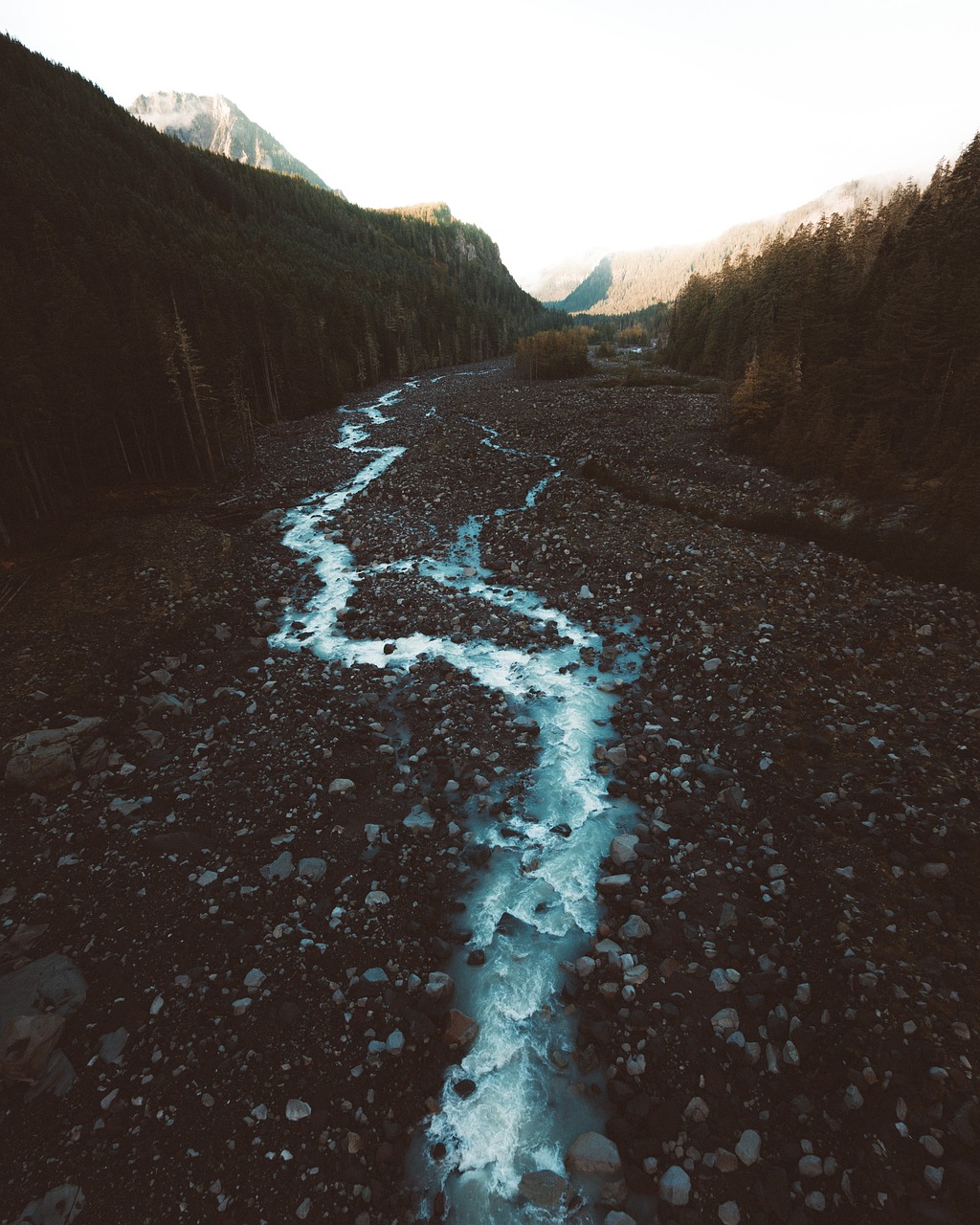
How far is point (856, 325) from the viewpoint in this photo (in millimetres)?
42719

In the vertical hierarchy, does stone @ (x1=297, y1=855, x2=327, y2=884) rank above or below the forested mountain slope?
below

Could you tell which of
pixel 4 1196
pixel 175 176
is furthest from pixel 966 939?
pixel 175 176

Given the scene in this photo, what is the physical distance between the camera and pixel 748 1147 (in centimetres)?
671

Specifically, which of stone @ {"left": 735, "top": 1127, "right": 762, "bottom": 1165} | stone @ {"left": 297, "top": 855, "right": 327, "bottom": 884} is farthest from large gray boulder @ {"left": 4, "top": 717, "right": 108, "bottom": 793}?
stone @ {"left": 735, "top": 1127, "right": 762, "bottom": 1165}

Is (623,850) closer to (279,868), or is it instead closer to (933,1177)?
(933,1177)

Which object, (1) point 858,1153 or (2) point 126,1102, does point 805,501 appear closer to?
(1) point 858,1153

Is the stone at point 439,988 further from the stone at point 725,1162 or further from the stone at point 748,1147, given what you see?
the stone at point 748,1147

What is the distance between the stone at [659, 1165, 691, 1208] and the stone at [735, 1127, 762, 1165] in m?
0.76

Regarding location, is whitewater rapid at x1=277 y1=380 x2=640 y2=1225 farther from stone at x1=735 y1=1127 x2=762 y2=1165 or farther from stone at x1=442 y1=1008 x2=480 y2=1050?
stone at x1=735 y1=1127 x2=762 y2=1165

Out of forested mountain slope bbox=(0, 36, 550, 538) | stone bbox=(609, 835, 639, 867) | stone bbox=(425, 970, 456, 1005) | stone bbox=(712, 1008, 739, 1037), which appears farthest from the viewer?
forested mountain slope bbox=(0, 36, 550, 538)

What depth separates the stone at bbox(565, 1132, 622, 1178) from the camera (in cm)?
675

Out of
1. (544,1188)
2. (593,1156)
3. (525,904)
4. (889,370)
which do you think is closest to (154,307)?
(525,904)

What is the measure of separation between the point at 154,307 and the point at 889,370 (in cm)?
5001

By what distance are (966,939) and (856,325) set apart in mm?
51124
